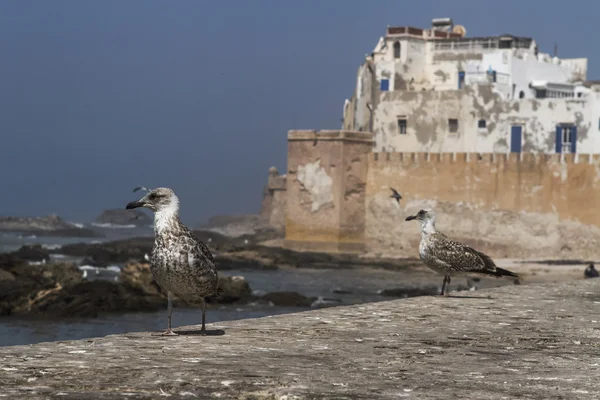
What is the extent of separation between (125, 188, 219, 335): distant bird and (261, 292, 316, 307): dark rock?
17.6 m

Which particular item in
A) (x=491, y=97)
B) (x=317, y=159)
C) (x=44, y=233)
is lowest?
(x=44, y=233)

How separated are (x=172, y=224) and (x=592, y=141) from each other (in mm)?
37571

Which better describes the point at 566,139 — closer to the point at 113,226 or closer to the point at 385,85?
the point at 385,85

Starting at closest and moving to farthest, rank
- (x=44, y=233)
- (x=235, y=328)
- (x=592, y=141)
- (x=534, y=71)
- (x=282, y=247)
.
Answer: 1. (x=235, y=328)
2. (x=282, y=247)
3. (x=592, y=141)
4. (x=534, y=71)
5. (x=44, y=233)

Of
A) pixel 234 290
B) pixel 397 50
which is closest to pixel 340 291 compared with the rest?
pixel 234 290

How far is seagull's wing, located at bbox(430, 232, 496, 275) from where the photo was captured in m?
8.77

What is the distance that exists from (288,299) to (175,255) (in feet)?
59.7

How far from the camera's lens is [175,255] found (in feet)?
18.5

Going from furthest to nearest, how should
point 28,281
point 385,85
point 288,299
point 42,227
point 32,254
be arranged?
point 42,227, point 385,85, point 32,254, point 288,299, point 28,281

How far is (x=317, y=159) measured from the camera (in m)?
37.7

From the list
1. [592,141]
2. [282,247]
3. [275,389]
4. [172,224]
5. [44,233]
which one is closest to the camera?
[275,389]

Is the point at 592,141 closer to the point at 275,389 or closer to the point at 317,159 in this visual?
the point at 317,159

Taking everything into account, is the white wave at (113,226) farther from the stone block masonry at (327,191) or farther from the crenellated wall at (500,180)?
the crenellated wall at (500,180)

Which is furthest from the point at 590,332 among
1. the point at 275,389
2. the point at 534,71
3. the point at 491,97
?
the point at 534,71
